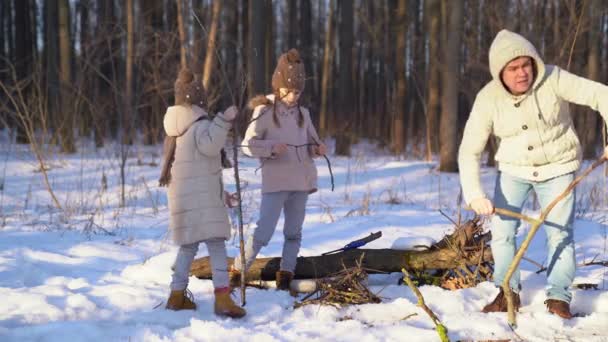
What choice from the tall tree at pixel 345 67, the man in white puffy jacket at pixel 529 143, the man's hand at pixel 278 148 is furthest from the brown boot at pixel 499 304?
the tall tree at pixel 345 67

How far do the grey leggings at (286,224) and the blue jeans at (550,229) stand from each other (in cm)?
126

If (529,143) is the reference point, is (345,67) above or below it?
above

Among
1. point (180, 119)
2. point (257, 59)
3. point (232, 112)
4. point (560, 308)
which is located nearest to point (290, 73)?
point (232, 112)

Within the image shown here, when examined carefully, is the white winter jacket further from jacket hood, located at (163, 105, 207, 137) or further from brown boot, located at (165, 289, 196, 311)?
brown boot, located at (165, 289, 196, 311)

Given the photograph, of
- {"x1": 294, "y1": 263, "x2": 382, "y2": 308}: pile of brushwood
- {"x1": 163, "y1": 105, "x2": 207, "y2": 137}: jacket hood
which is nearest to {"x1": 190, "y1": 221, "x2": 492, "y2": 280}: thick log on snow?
{"x1": 294, "y1": 263, "x2": 382, "y2": 308}: pile of brushwood

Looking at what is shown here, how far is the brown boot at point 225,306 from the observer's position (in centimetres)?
340

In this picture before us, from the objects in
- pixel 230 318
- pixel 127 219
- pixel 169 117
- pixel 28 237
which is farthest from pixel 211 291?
pixel 127 219

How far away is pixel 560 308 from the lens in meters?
3.24

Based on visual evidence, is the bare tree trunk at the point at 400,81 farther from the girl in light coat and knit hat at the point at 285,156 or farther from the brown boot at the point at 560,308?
the brown boot at the point at 560,308

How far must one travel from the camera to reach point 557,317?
3219 millimetres

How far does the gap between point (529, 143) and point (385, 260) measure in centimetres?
132

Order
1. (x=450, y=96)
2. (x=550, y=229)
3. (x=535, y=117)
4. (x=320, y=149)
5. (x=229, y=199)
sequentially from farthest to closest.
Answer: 1. (x=450, y=96)
2. (x=320, y=149)
3. (x=229, y=199)
4. (x=550, y=229)
5. (x=535, y=117)

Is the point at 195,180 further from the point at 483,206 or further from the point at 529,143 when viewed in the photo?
the point at 529,143

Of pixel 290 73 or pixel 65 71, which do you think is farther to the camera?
pixel 65 71
